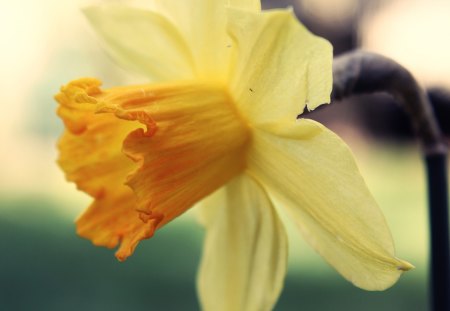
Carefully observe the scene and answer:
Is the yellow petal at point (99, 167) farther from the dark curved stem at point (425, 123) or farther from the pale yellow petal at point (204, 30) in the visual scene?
the dark curved stem at point (425, 123)

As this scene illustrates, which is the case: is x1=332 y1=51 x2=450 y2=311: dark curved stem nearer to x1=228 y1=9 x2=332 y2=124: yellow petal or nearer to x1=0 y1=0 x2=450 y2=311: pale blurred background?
x1=228 y1=9 x2=332 y2=124: yellow petal

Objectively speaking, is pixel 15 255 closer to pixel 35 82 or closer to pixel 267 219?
pixel 35 82

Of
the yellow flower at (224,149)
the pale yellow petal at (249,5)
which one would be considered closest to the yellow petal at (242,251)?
the yellow flower at (224,149)

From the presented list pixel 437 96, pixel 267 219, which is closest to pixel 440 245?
pixel 267 219

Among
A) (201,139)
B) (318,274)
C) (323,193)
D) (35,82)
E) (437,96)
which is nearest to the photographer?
(323,193)

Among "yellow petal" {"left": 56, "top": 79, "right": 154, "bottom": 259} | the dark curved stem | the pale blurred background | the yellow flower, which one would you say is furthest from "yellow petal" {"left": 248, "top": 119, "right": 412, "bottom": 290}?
the pale blurred background

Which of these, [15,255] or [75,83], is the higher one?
[75,83]
